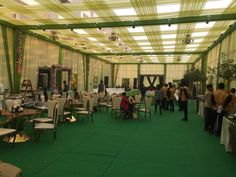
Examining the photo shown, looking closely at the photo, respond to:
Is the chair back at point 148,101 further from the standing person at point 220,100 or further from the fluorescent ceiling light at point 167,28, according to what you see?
the standing person at point 220,100

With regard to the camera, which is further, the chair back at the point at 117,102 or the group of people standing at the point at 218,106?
the chair back at the point at 117,102

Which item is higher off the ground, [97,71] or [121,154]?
[97,71]

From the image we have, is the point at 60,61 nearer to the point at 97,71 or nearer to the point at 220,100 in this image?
the point at 97,71

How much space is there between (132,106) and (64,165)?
18.6 ft

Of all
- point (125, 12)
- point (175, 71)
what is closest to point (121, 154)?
point (125, 12)

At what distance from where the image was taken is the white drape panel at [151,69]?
26.4m

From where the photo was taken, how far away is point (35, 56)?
12500mm

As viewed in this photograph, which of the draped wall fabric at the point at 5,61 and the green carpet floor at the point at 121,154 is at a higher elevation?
the draped wall fabric at the point at 5,61

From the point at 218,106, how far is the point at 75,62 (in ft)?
41.1

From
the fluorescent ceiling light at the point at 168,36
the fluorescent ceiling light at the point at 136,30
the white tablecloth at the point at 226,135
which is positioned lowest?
the white tablecloth at the point at 226,135

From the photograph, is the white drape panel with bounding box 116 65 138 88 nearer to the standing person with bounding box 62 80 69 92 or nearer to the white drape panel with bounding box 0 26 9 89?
the standing person with bounding box 62 80 69 92

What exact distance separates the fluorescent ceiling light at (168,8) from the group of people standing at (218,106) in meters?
2.69

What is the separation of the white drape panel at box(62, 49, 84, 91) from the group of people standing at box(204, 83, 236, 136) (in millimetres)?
10689

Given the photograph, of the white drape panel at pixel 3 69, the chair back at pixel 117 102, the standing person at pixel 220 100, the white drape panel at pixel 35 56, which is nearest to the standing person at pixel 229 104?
the standing person at pixel 220 100
